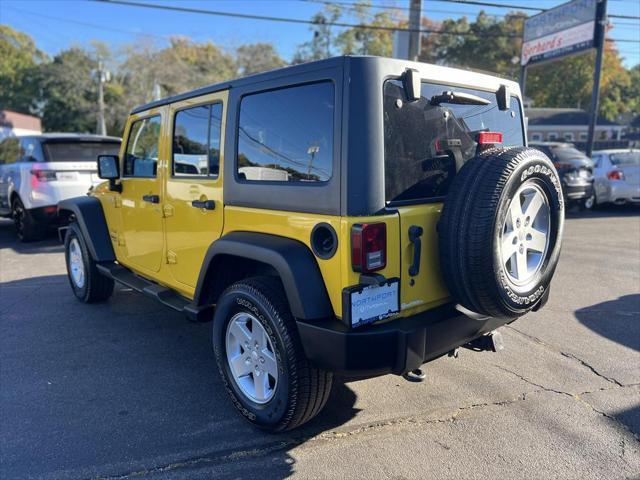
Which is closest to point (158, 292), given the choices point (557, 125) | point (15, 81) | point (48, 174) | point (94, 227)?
point (94, 227)

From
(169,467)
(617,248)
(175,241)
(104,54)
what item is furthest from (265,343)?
(104,54)

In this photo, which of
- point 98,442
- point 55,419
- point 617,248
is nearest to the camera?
point 98,442

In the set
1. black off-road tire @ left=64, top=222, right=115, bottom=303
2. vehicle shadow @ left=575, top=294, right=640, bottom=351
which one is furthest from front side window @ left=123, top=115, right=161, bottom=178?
vehicle shadow @ left=575, top=294, right=640, bottom=351

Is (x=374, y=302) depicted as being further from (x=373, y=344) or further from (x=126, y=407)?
(x=126, y=407)

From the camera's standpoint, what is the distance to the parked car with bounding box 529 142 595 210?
11.1 m

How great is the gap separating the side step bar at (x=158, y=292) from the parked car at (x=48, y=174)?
388cm

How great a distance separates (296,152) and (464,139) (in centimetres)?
104

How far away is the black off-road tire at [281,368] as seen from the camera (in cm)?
257

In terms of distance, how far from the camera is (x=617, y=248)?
25.6ft

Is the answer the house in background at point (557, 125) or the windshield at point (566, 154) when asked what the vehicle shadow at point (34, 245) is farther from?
the house in background at point (557, 125)

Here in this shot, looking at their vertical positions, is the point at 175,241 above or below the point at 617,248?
above

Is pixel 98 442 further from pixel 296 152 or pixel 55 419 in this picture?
pixel 296 152

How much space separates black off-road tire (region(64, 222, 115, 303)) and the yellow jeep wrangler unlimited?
2.13 meters

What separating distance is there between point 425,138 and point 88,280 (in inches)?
152
